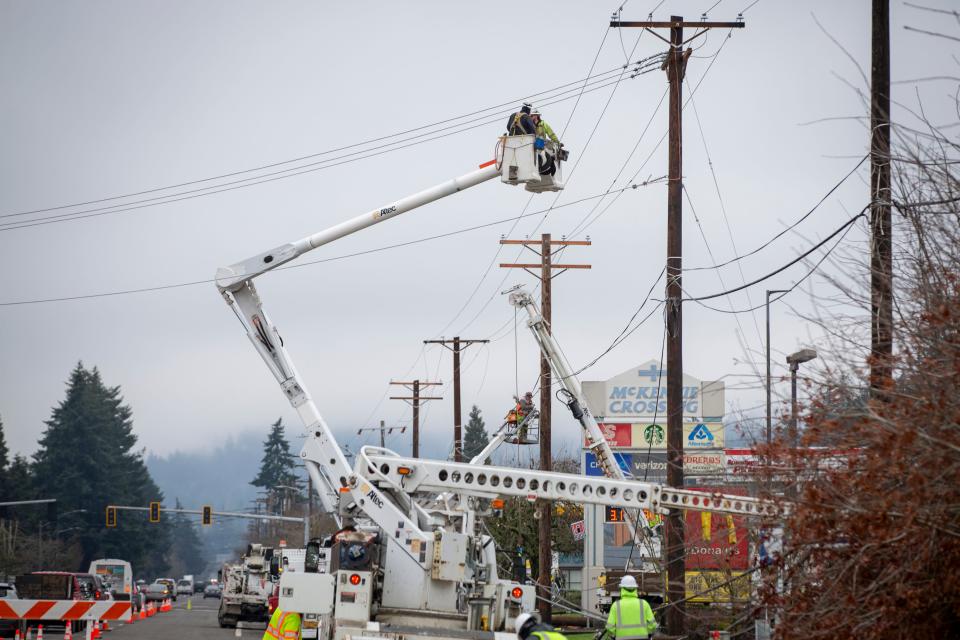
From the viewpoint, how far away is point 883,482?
10.2 metres

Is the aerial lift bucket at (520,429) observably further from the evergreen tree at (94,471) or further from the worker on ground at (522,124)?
the evergreen tree at (94,471)

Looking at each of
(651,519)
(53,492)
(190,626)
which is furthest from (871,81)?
(53,492)

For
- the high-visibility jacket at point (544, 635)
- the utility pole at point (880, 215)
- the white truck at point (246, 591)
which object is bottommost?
the white truck at point (246, 591)

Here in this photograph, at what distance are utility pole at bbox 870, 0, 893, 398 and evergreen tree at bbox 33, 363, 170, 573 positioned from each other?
90718 millimetres

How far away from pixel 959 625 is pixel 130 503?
111 m

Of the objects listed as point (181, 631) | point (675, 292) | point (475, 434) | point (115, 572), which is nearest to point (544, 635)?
point (675, 292)

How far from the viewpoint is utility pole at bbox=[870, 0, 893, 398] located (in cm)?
1096

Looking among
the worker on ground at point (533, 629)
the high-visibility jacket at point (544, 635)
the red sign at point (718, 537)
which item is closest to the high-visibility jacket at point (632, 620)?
the red sign at point (718, 537)

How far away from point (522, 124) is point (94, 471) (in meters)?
102

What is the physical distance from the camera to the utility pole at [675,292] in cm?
1970

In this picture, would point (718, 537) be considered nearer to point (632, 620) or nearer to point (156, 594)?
point (632, 620)

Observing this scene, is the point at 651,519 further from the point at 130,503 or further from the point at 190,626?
the point at 130,503

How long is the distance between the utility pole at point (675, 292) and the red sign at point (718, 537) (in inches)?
17.6

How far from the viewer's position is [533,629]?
1034cm
